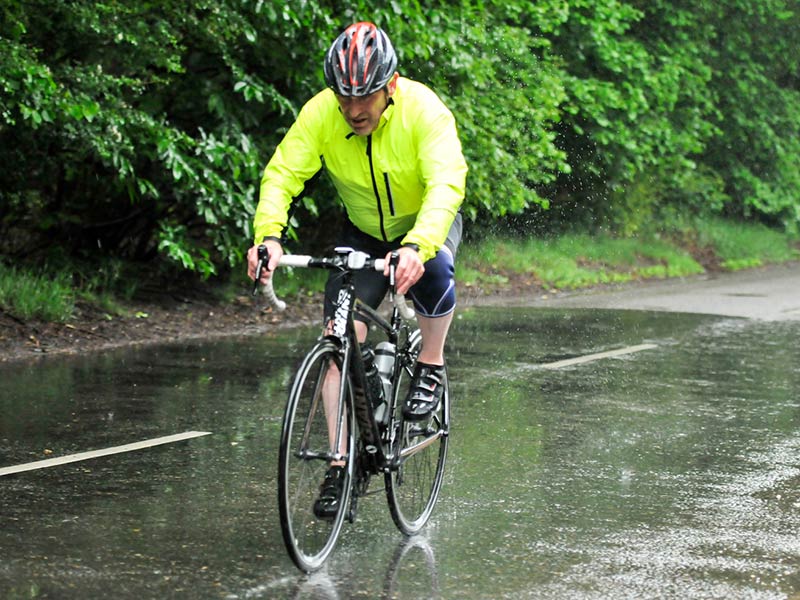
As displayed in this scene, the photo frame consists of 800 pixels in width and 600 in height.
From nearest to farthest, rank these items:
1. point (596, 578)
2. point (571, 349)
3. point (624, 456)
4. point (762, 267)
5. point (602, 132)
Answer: point (596, 578) → point (624, 456) → point (571, 349) → point (602, 132) → point (762, 267)

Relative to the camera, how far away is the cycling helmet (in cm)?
513

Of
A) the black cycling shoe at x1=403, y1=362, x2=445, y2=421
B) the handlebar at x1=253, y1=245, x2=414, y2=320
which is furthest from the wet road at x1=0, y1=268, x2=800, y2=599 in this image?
the handlebar at x1=253, y1=245, x2=414, y2=320

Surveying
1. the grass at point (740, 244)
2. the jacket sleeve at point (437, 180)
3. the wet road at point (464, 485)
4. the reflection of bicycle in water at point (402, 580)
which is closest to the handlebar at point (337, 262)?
the jacket sleeve at point (437, 180)

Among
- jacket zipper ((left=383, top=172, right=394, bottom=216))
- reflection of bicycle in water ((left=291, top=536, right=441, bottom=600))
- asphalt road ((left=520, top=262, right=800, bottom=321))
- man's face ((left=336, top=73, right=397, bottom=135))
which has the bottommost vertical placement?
asphalt road ((left=520, top=262, right=800, bottom=321))

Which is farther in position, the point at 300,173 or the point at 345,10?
the point at 345,10

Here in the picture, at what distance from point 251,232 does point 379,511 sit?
7056 millimetres

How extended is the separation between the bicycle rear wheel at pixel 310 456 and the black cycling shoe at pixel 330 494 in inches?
0.7

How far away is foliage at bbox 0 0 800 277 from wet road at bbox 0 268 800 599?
1.91 meters

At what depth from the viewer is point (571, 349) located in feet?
40.6

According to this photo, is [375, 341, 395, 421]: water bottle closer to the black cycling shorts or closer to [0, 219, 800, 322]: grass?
the black cycling shorts

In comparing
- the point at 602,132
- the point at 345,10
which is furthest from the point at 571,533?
the point at 602,132

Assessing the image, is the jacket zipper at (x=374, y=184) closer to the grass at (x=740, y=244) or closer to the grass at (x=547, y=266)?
the grass at (x=547, y=266)

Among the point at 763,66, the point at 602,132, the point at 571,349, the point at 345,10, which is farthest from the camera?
the point at 763,66

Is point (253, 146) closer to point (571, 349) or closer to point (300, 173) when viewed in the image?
point (571, 349)
